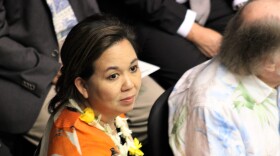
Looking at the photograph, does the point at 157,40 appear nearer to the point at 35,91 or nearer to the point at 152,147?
the point at 35,91

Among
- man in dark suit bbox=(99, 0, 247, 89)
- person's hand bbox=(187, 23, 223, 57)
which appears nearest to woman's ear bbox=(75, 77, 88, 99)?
man in dark suit bbox=(99, 0, 247, 89)

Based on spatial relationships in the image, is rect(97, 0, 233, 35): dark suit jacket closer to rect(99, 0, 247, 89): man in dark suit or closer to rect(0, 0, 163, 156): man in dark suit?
rect(99, 0, 247, 89): man in dark suit

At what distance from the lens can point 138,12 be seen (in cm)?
207

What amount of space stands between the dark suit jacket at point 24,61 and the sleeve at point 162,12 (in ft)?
1.40

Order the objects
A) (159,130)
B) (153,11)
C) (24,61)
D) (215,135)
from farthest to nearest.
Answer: (153,11) < (24,61) < (159,130) < (215,135)

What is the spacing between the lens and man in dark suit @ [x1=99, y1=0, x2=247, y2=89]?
2.03 meters

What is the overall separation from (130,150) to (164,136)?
0.13 m

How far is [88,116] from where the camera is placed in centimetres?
114

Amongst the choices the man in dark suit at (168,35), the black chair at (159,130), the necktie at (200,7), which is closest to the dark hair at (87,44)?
the black chair at (159,130)

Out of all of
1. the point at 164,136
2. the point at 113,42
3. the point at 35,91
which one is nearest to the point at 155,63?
the point at 35,91

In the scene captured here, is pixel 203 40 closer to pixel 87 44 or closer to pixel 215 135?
pixel 215 135

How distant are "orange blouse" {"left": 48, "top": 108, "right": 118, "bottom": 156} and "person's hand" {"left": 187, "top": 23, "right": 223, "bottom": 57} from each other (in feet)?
3.38

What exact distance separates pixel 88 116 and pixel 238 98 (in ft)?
1.42

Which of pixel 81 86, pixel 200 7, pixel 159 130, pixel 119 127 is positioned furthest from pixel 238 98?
pixel 200 7
